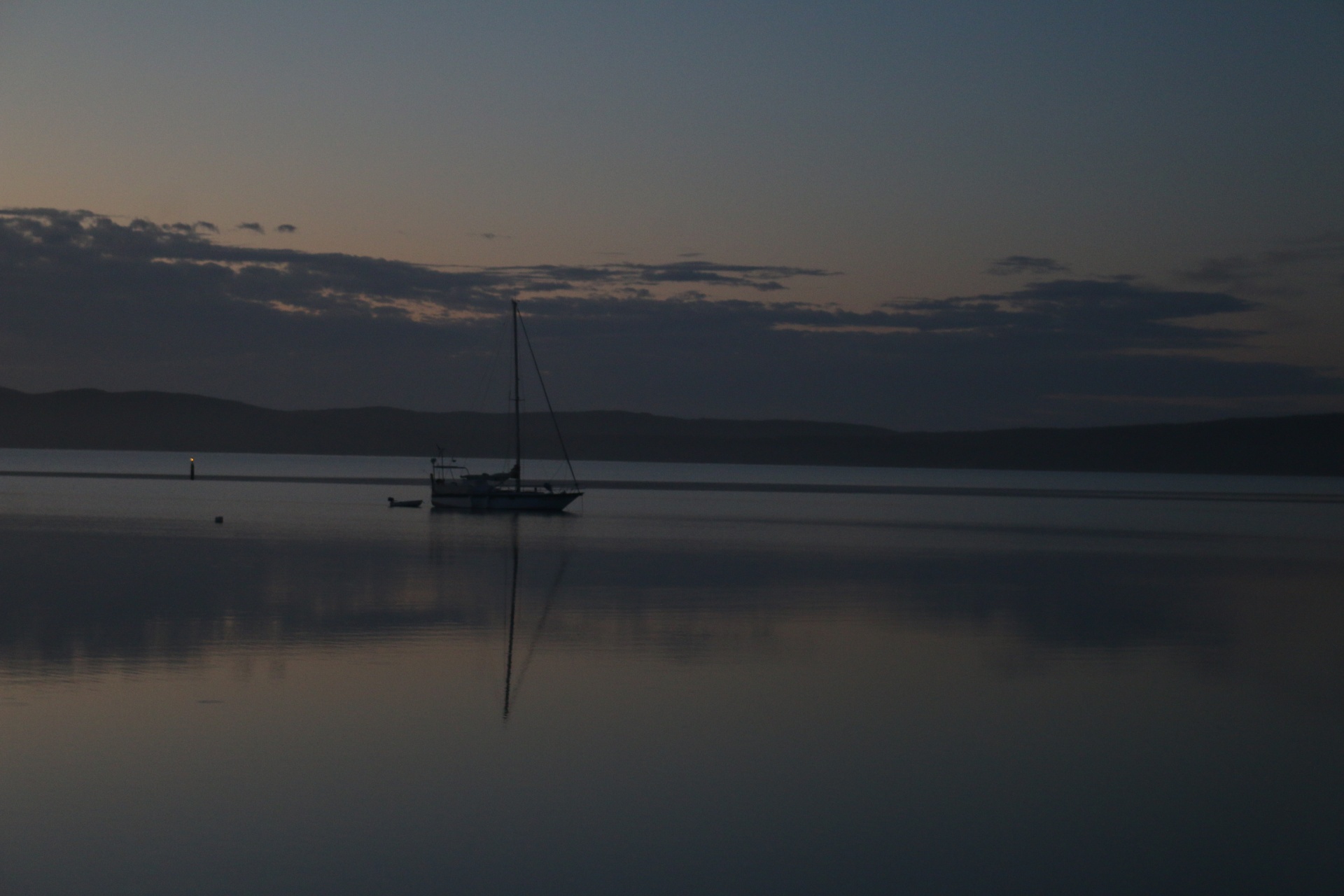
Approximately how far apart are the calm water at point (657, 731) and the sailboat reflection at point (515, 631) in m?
0.10

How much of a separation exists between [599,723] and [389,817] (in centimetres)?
352

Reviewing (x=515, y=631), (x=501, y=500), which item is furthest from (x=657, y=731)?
(x=501, y=500)

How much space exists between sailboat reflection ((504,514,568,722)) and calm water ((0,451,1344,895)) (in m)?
0.10

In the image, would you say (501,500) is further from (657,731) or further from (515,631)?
(657,731)

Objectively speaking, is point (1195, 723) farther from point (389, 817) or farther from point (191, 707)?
point (191, 707)

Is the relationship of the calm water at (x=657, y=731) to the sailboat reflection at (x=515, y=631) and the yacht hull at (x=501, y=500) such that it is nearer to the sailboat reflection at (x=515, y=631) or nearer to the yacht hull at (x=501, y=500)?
the sailboat reflection at (x=515, y=631)

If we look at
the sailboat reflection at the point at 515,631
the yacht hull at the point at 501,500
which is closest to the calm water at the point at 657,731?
the sailboat reflection at the point at 515,631

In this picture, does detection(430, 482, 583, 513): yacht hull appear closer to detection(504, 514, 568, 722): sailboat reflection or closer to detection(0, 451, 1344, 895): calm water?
detection(504, 514, 568, 722): sailboat reflection

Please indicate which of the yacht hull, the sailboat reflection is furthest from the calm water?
the yacht hull

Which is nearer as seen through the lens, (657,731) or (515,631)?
(657,731)

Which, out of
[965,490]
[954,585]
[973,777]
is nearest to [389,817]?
[973,777]

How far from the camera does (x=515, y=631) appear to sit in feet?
60.6

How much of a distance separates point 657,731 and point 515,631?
651cm

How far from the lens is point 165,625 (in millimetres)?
18047
